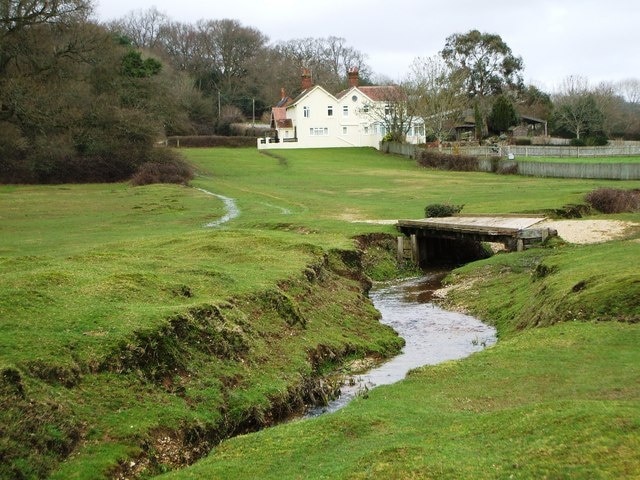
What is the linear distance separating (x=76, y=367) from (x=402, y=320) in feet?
47.1

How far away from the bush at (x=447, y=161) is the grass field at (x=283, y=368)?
2081 inches

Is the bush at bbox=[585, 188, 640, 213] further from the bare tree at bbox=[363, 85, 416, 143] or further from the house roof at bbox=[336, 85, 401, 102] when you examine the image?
the house roof at bbox=[336, 85, 401, 102]

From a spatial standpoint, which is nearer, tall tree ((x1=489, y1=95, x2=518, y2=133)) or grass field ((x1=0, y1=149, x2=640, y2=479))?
grass field ((x1=0, y1=149, x2=640, y2=479))

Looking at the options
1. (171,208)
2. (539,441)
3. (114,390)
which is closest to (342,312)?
(114,390)

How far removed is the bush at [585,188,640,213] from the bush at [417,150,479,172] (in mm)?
36686

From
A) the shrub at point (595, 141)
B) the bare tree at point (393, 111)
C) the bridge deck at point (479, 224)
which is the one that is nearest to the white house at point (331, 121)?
the bare tree at point (393, 111)

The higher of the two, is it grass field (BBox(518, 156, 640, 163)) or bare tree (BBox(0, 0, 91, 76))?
bare tree (BBox(0, 0, 91, 76))

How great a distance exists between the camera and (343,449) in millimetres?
12664

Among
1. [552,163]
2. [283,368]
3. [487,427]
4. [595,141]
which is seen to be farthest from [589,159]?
[487,427]

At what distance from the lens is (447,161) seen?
89812 mm

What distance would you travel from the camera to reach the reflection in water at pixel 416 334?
65.4 feet

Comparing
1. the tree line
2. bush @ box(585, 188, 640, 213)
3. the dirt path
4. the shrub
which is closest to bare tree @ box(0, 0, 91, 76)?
the tree line

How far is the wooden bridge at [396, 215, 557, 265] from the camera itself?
3703 cm

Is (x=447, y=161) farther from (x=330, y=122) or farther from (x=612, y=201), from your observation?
(x=612, y=201)
